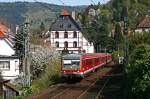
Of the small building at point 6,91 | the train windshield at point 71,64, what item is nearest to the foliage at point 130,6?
the train windshield at point 71,64

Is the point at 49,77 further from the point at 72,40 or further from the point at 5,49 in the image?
the point at 72,40

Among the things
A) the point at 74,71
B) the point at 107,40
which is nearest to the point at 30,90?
the point at 74,71

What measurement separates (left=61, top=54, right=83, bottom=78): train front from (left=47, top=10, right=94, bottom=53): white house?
57.8m

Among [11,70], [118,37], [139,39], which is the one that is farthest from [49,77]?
[118,37]

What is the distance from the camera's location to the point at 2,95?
117 feet

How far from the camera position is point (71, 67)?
1820 inches

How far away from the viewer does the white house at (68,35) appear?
105312 millimetres

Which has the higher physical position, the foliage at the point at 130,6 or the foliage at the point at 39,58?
the foliage at the point at 130,6

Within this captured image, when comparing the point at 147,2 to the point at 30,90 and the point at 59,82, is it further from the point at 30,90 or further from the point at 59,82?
the point at 30,90

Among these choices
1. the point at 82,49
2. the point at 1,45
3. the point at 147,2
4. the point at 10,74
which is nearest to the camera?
the point at 10,74

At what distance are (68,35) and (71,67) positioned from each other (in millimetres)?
61878

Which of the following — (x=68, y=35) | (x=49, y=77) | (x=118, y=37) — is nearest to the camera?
(x=49, y=77)

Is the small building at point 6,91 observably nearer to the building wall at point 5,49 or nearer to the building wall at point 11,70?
the building wall at point 11,70

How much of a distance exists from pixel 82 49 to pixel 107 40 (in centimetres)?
2050
